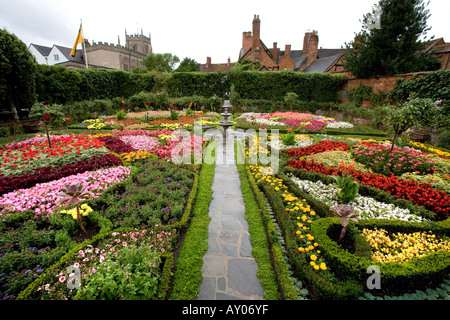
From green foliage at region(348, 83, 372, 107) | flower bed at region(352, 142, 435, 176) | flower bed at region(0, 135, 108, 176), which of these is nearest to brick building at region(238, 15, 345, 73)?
green foliage at region(348, 83, 372, 107)

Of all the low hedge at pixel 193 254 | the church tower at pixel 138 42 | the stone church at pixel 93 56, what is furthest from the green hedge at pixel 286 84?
the church tower at pixel 138 42

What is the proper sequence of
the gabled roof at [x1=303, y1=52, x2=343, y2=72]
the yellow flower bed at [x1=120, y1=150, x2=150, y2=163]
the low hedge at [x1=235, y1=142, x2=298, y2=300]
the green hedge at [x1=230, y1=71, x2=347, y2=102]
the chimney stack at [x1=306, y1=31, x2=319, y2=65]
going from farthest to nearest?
the chimney stack at [x1=306, y1=31, x2=319, y2=65] < the gabled roof at [x1=303, y1=52, x2=343, y2=72] < the green hedge at [x1=230, y1=71, x2=347, y2=102] < the yellow flower bed at [x1=120, y1=150, x2=150, y2=163] < the low hedge at [x1=235, y1=142, x2=298, y2=300]

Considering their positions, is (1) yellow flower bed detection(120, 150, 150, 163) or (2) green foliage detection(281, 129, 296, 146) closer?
(1) yellow flower bed detection(120, 150, 150, 163)

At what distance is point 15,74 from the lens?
35.1 feet

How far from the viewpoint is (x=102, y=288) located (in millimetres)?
2170

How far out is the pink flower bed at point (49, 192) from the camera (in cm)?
380

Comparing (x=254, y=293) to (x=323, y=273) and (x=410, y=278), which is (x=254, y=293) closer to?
(x=323, y=273)

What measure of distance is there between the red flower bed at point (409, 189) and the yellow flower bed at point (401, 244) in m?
1.04

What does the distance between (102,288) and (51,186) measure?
3670 millimetres

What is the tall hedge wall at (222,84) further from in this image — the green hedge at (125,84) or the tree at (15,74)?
the tree at (15,74)

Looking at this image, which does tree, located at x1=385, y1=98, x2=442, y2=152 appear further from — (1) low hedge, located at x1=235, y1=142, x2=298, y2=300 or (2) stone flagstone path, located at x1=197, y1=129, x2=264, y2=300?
(2) stone flagstone path, located at x1=197, y1=129, x2=264, y2=300

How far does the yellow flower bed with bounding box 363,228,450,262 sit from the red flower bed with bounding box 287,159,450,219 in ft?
3.41

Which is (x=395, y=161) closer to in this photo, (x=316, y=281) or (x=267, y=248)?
(x=267, y=248)

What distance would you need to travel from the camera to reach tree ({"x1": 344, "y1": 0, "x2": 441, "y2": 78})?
50.8ft
